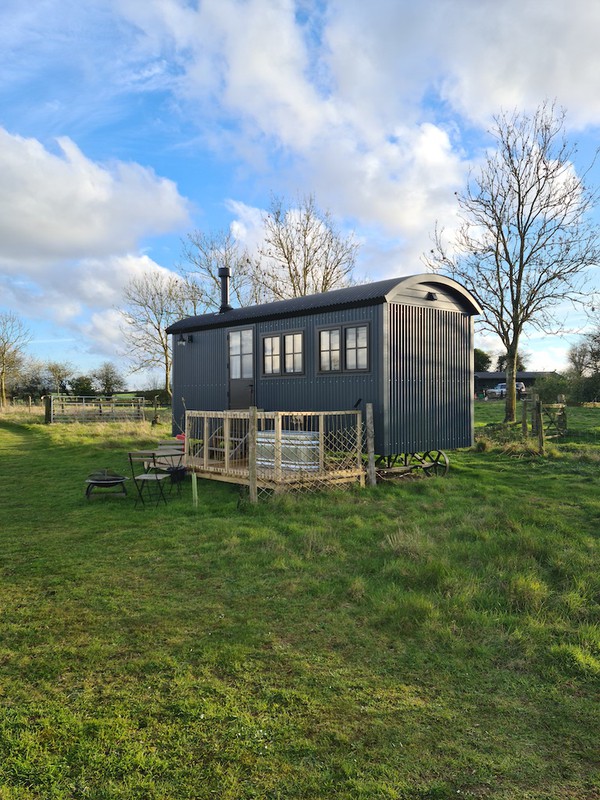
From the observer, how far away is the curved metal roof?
411 inches

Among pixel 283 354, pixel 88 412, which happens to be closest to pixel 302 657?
pixel 283 354

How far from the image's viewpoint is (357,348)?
10.8m

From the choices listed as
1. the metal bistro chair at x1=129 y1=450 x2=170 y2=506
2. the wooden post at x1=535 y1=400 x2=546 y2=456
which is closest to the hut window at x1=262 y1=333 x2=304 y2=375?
the metal bistro chair at x1=129 y1=450 x2=170 y2=506

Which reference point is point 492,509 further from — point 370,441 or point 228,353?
point 228,353

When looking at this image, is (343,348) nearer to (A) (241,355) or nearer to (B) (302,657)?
(A) (241,355)

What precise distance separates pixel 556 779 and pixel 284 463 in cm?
726

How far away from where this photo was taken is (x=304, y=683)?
3619 millimetres

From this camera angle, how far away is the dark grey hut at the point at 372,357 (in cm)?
1050

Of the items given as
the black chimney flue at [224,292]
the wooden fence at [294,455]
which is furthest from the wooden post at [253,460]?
the black chimney flue at [224,292]

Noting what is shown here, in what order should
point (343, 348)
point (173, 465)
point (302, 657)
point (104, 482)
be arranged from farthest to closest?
point (173, 465) → point (343, 348) → point (104, 482) → point (302, 657)

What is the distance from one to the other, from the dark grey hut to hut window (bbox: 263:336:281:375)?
23 millimetres

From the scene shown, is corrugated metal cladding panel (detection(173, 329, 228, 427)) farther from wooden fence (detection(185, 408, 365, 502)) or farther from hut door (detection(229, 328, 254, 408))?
wooden fence (detection(185, 408, 365, 502))

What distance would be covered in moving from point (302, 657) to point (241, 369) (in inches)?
391

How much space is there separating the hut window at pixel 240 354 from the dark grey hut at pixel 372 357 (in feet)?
0.08
